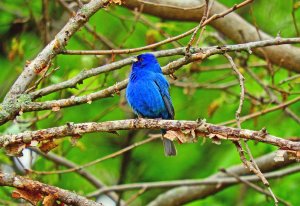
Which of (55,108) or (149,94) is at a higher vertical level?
(149,94)

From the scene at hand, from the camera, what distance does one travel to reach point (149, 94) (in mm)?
5793

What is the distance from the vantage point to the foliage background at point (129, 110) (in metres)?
7.23

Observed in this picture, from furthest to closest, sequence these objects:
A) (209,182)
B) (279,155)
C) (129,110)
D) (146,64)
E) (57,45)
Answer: (129,110) < (209,182) < (146,64) < (57,45) < (279,155)

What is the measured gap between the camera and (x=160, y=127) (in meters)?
3.71

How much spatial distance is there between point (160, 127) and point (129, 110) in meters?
4.12

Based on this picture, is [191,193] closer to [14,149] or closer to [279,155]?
[14,149]

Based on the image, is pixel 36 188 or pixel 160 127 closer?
pixel 160 127

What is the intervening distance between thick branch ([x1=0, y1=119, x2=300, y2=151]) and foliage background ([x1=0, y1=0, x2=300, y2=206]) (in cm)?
287

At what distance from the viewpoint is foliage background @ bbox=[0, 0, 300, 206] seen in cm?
723

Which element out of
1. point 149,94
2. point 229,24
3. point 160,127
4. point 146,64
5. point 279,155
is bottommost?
point 279,155

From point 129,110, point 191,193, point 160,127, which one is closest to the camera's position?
point 160,127

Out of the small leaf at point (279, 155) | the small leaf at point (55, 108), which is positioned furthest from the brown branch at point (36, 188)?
the small leaf at point (279, 155)

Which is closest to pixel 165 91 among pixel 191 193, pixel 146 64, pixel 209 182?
pixel 146 64

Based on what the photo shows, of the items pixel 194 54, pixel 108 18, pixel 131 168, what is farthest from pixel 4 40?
pixel 194 54
